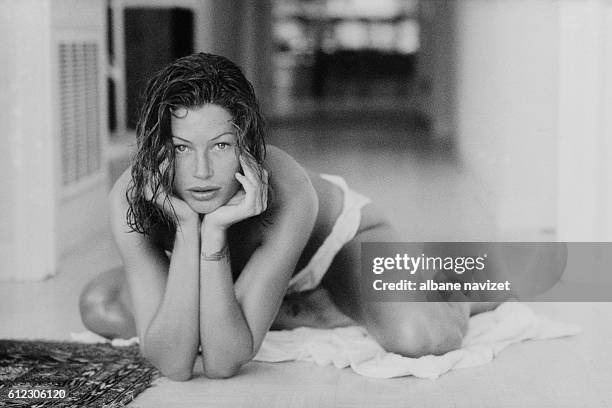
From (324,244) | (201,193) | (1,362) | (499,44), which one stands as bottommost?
(1,362)

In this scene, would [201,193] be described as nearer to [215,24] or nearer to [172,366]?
[172,366]

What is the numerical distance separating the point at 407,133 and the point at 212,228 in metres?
4.78

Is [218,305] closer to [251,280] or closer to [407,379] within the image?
[251,280]

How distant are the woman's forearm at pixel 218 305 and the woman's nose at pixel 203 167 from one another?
0.26 feet

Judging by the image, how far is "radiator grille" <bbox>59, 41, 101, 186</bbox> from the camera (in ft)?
8.84

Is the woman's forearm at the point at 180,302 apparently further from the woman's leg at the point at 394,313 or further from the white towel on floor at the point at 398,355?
the woman's leg at the point at 394,313

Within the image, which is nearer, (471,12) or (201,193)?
(201,193)

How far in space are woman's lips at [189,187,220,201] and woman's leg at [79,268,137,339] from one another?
0.41 metres

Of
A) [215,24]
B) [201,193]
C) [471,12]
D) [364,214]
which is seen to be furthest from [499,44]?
[215,24]

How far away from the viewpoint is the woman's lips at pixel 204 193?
1.39 metres

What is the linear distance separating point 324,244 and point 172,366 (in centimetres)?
36

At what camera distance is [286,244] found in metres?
1.46

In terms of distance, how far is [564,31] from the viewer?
7.15ft

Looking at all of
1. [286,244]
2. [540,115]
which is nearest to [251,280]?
[286,244]
